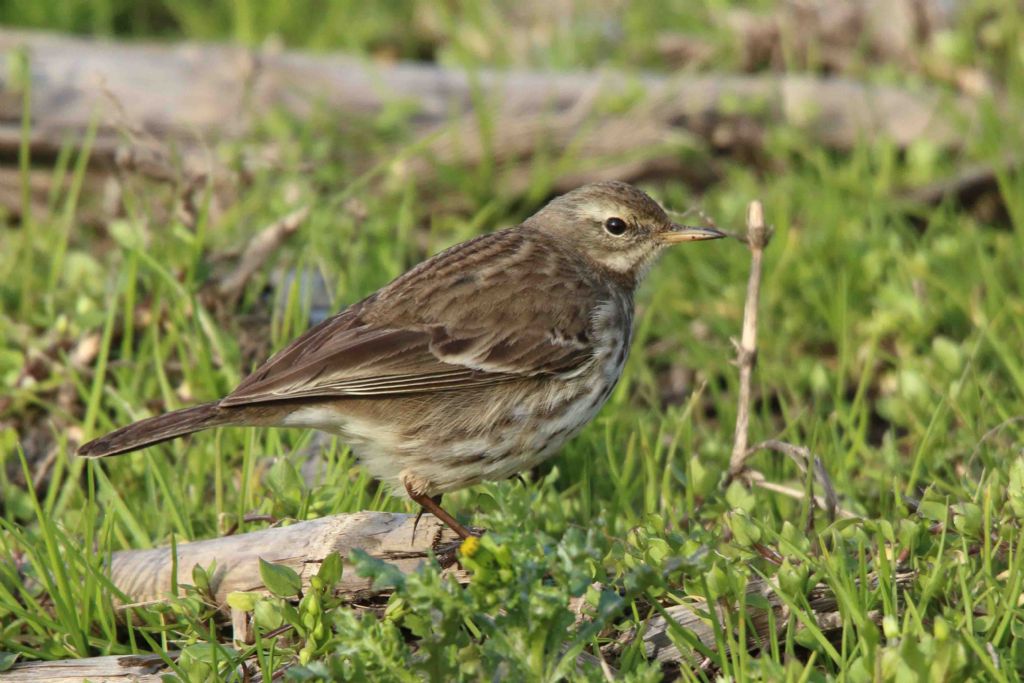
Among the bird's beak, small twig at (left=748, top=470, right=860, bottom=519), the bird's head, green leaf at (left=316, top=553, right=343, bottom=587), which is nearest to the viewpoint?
green leaf at (left=316, top=553, right=343, bottom=587)

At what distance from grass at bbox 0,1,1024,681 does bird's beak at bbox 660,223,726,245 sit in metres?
0.76

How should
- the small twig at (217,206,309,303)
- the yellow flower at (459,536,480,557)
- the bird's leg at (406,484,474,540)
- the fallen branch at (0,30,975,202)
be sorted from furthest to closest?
the fallen branch at (0,30,975,202)
the small twig at (217,206,309,303)
the bird's leg at (406,484,474,540)
the yellow flower at (459,536,480,557)

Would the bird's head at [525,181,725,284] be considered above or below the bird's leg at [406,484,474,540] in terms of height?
above

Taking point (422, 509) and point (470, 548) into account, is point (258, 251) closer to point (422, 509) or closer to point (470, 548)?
point (422, 509)

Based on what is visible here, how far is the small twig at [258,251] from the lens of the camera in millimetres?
6512

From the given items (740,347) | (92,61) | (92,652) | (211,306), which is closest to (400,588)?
(92,652)

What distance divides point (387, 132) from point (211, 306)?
2460 millimetres

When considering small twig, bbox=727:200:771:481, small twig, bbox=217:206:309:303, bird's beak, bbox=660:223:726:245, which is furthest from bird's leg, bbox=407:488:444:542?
small twig, bbox=217:206:309:303

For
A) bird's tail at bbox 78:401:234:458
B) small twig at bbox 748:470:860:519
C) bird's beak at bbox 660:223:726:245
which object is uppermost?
bird's beak at bbox 660:223:726:245

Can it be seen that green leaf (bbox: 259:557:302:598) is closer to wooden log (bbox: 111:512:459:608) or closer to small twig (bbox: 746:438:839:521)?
wooden log (bbox: 111:512:459:608)

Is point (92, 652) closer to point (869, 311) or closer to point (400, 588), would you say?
point (400, 588)

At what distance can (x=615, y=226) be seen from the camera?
6086 millimetres

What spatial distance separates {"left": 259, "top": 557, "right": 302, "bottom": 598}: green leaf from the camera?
14.1 ft

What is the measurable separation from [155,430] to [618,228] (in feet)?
7.51
